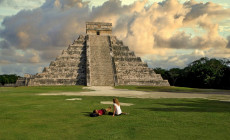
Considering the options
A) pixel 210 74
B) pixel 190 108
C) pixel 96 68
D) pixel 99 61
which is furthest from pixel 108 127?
pixel 210 74

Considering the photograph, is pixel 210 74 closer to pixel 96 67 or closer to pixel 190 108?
pixel 96 67

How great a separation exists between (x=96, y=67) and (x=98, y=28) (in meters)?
15.9

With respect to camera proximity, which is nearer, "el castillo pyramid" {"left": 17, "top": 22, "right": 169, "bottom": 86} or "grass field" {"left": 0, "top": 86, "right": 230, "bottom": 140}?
"grass field" {"left": 0, "top": 86, "right": 230, "bottom": 140}

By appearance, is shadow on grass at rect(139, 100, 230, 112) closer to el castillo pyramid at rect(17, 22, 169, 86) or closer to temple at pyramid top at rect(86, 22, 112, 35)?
el castillo pyramid at rect(17, 22, 169, 86)

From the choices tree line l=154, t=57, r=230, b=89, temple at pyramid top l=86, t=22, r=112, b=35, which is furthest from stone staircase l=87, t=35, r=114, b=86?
tree line l=154, t=57, r=230, b=89

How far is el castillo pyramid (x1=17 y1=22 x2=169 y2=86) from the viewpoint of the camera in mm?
49344

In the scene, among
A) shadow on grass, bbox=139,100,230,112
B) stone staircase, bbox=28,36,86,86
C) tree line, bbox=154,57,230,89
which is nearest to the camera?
shadow on grass, bbox=139,100,230,112

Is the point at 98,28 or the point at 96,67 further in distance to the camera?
the point at 98,28

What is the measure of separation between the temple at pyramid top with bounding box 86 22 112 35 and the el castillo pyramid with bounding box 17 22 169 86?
2.31 meters

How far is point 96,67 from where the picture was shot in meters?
51.7

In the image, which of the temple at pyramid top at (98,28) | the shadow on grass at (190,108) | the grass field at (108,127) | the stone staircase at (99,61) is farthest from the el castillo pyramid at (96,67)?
the grass field at (108,127)

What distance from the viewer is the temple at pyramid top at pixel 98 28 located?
208ft

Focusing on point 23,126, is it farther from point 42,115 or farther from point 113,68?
point 113,68

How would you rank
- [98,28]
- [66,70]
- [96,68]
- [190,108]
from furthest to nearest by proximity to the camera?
[98,28] → [66,70] → [96,68] → [190,108]
